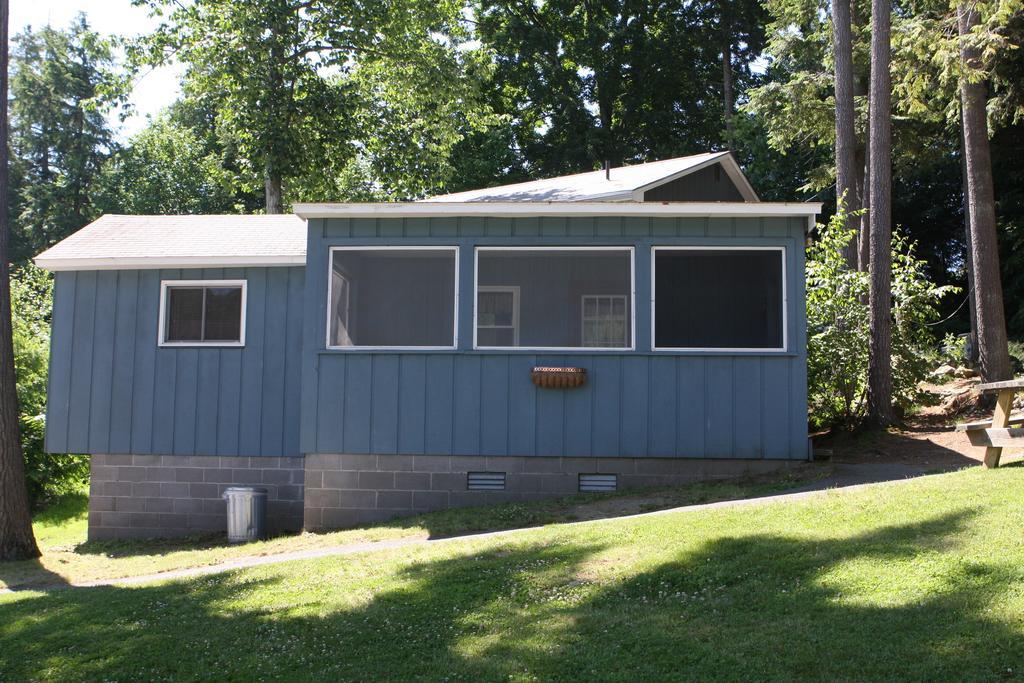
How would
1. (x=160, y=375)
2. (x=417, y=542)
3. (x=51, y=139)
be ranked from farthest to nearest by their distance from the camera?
(x=51, y=139) → (x=160, y=375) → (x=417, y=542)

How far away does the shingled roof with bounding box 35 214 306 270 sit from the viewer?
1202 centimetres

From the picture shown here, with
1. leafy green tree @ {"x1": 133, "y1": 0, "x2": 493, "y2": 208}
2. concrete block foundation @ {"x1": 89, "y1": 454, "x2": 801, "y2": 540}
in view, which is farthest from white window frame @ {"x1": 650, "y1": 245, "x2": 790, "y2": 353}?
leafy green tree @ {"x1": 133, "y1": 0, "x2": 493, "y2": 208}

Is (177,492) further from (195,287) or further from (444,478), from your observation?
(444,478)

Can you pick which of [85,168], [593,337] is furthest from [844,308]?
[85,168]

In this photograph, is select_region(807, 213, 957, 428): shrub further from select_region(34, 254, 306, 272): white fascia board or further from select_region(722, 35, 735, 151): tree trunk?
select_region(722, 35, 735, 151): tree trunk

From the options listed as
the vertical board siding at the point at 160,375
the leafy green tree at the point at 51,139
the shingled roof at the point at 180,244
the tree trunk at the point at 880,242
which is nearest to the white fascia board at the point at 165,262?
the shingled roof at the point at 180,244

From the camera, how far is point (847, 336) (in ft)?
44.3

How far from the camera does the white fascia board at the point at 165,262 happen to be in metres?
11.9

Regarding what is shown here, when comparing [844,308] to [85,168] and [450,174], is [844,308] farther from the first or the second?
[85,168]

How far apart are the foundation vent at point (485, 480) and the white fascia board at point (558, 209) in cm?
282

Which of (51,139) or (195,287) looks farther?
(51,139)

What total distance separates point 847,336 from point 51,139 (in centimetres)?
3616

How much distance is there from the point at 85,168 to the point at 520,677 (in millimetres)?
40109

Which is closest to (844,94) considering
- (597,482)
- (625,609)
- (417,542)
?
(597,482)
